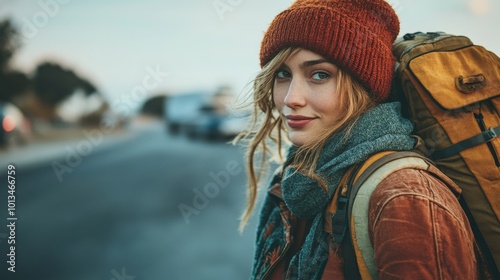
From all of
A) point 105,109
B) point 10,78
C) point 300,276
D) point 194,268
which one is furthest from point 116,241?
point 105,109

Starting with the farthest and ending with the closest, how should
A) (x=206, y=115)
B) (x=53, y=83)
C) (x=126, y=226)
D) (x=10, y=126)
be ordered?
1. (x=53, y=83)
2. (x=206, y=115)
3. (x=10, y=126)
4. (x=126, y=226)

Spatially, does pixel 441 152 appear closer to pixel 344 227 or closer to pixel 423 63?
pixel 423 63

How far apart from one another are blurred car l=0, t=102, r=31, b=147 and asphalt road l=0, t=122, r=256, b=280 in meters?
2.42

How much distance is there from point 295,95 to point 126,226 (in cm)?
560

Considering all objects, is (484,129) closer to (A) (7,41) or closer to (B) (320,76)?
(B) (320,76)

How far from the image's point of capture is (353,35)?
1.72m

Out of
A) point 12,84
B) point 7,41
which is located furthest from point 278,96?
point 12,84

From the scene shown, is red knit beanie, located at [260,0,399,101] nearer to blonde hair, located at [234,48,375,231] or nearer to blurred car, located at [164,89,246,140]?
blonde hair, located at [234,48,375,231]

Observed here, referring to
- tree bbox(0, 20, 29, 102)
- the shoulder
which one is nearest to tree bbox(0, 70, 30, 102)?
tree bbox(0, 20, 29, 102)

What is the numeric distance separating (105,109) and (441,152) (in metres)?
46.7

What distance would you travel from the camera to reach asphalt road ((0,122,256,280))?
5.04 metres

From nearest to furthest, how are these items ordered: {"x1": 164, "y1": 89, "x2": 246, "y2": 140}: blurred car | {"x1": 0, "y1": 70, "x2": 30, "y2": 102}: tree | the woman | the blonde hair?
1. the woman
2. the blonde hair
3. {"x1": 164, "y1": 89, "x2": 246, "y2": 140}: blurred car
4. {"x1": 0, "y1": 70, "x2": 30, "y2": 102}: tree

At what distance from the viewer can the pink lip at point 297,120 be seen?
1749mm

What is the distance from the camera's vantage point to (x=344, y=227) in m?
1.42
